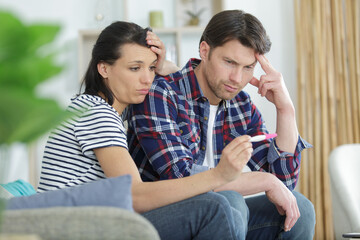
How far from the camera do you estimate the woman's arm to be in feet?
4.91

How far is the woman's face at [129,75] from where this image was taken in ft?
6.15

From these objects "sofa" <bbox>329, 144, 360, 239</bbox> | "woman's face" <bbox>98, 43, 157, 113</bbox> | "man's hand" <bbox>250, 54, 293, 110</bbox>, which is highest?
"woman's face" <bbox>98, 43, 157, 113</bbox>

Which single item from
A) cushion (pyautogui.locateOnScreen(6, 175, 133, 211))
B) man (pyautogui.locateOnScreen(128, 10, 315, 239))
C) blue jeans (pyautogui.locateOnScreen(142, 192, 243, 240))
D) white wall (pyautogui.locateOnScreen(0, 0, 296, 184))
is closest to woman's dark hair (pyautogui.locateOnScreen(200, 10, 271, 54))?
man (pyautogui.locateOnScreen(128, 10, 315, 239))

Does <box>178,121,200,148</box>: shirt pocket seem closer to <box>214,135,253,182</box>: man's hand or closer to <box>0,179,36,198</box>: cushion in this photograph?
<box>214,135,253,182</box>: man's hand

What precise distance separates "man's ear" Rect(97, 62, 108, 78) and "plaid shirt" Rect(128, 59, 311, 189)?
170 millimetres

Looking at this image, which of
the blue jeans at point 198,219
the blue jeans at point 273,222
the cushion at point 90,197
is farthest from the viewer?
the blue jeans at point 273,222

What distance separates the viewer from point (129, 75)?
1.88m

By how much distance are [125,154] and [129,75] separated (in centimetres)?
43

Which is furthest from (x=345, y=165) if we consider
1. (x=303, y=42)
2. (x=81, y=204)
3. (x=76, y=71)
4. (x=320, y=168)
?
(x=76, y=71)

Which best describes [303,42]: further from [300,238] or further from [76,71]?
[300,238]

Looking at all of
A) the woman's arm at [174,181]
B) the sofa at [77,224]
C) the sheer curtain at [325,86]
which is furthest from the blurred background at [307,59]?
the sofa at [77,224]

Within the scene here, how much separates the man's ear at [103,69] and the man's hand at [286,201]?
70 centimetres

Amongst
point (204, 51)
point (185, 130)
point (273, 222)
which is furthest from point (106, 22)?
point (273, 222)

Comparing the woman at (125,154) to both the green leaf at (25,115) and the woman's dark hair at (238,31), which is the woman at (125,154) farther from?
the green leaf at (25,115)
